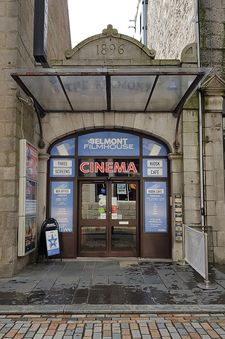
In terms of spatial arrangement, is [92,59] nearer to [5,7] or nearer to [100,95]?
[100,95]

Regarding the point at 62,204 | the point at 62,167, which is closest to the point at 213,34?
the point at 62,167

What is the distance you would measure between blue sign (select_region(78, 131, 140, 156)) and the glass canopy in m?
0.75

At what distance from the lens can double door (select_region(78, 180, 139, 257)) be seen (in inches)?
389

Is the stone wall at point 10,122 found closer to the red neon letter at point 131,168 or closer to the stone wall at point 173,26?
the red neon letter at point 131,168

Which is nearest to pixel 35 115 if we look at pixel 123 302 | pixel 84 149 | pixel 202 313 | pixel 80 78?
pixel 84 149

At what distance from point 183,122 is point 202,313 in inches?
212

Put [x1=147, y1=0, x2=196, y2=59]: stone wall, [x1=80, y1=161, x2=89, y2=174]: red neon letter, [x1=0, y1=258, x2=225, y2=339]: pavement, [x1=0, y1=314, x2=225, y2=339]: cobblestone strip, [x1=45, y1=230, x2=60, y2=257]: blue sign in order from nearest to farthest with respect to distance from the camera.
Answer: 1. [x1=0, y1=314, x2=225, y2=339]: cobblestone strip
2. [x1=0, y1=258, x2=225, y2=339]: pavement
3. [x1=45, y1=230, x2=60, y2=257]: blue sign
4. [x1=80, y1=161, x2=89, y2=174]: red neon letter
5. [x1=147, y1=0, x2=196, y2=59]: stone wall

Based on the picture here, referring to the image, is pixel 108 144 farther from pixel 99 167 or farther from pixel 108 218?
pixel 108 218

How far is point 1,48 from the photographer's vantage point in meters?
8.20

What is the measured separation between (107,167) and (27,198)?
2.53m

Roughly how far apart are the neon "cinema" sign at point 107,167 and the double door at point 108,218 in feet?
1.03

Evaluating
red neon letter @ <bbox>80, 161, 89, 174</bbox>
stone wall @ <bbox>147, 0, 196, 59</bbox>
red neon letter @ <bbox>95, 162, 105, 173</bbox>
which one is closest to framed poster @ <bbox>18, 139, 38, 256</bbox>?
red neon letter @ <bbox>80, 161, 89, 174</bbox>

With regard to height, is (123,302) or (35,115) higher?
(35,115)

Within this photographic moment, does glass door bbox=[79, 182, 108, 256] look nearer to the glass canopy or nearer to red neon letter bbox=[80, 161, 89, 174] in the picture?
red neon letter bbox=[80, 161, 89, 174]
